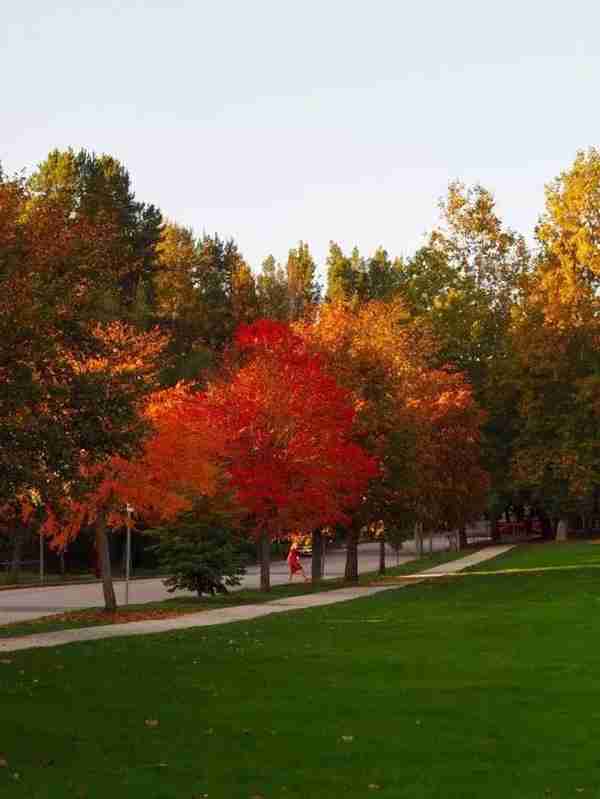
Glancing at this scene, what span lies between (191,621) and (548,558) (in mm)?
32546

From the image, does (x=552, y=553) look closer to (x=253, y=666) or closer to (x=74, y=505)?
(x=74, y=505)

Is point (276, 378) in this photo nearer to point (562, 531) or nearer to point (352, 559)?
point (352, 559)

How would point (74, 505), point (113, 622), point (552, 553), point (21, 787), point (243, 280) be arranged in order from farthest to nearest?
point (243, 280)
point (552, 553)
point (74, 505)
point (113, 622)
point (21, 787)

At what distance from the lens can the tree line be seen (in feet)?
79.2

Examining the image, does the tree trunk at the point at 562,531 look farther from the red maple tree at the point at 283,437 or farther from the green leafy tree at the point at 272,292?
the red maple tree at the point at 283,437

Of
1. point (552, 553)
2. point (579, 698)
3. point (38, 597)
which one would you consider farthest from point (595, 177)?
point (579, 698)

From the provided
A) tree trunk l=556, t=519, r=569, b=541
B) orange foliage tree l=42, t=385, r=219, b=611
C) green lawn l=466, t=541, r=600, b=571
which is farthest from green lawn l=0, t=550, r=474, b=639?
tree trunk l=556, t=519, r=569, b=541

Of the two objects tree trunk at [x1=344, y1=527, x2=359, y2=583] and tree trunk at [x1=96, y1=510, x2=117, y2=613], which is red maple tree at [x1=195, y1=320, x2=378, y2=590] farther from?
tree trunk at [x1=96, y1=510, x2=117, y2=613]

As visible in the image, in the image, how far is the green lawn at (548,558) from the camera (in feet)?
187

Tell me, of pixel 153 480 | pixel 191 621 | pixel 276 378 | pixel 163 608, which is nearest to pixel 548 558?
pixel 276 378

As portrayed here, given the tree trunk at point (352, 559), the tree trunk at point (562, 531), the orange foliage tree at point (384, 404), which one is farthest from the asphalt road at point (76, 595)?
the tree trunk at point (562, 531)

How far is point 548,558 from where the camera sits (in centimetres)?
6153

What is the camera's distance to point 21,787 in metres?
11.9

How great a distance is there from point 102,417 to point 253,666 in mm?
6415
